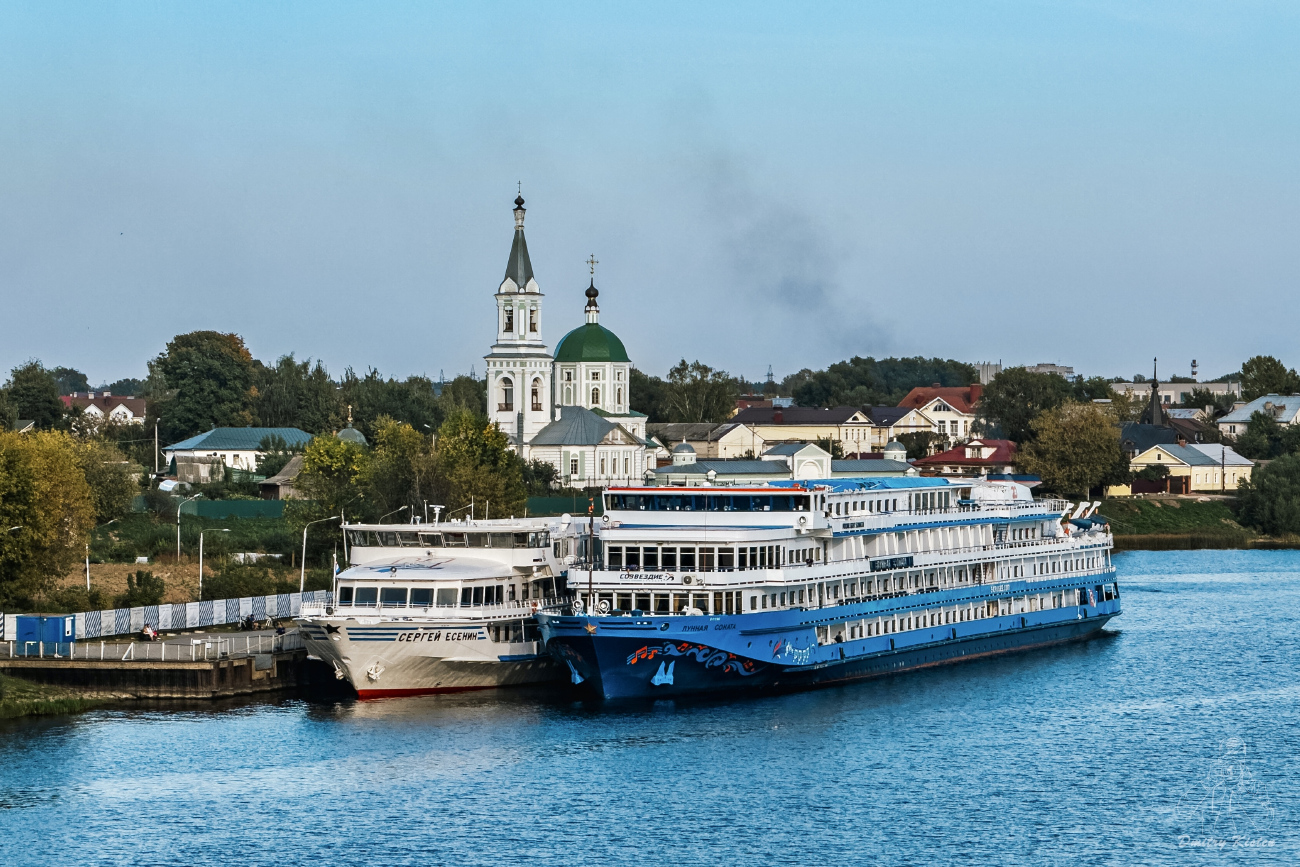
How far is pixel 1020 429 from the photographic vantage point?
18000 centimetres

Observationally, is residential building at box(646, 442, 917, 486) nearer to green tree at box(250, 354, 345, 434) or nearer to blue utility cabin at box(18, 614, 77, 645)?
green tree at box(250, 354, 345, 434)

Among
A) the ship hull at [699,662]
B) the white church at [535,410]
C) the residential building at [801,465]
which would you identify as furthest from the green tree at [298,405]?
the ship hull at [699,662]

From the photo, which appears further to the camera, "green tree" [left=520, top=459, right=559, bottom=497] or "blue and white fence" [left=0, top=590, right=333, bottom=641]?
"green tree" [left=520, top=459, right=559, bottom=497]

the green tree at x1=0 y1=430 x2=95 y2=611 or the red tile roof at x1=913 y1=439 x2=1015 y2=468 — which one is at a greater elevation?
the red tile roof at x1=913 y1=439 x2=1015 y2=468

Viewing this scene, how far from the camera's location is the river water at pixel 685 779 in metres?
40.7

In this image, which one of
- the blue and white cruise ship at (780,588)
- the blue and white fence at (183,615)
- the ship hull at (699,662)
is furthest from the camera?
the blue and white fence at (183,615)

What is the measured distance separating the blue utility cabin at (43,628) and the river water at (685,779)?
16.8ft

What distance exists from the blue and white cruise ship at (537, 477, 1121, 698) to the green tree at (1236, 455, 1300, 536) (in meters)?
67.5

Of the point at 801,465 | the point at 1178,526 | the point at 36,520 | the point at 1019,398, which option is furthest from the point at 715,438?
the point at 36,520

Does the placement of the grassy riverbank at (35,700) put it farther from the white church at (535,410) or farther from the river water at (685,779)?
the white church at (535,410)

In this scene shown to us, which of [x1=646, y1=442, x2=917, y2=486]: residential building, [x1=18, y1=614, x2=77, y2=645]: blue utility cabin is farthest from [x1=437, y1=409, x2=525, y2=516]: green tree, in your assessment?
[x1=646, y1=442, x2=917, y2=486]: residential building

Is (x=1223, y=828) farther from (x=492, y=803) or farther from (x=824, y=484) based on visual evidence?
(x=824, y=484)

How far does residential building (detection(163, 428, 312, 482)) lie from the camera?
138 metres

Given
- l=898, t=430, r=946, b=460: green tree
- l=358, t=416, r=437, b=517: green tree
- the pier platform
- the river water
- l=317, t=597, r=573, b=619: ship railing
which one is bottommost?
the river water
